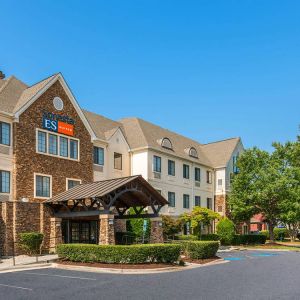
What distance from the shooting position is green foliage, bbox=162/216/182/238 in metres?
37.8

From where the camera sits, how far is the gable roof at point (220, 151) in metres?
51.1

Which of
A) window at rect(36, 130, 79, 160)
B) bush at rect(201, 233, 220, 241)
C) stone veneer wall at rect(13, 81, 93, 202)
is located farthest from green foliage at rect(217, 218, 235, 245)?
window at rect(36, 130, 79, 160)

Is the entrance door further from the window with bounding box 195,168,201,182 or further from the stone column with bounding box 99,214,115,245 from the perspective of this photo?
the window with bounding box 195,168,201,182

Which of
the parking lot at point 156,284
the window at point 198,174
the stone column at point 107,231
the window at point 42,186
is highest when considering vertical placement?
the window at point 198,174

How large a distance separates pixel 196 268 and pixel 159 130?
2525cm

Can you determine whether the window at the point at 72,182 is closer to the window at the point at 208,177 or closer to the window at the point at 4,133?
the window at the point at 4,133

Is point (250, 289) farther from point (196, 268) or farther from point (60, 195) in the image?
point (60, 195)

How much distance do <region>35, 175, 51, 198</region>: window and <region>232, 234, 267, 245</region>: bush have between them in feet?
78.0

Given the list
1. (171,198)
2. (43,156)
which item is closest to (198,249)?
(43,156)

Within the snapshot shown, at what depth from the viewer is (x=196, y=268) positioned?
74.8 feet

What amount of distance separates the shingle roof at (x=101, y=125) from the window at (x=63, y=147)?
4440mm

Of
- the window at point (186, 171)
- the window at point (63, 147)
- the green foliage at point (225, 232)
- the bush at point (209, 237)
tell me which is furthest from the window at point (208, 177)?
the window at point (63, 147)

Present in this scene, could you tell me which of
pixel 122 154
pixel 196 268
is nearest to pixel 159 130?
pixel 122 154

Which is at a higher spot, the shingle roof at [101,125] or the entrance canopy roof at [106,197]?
the shingle roof at [101,125]
